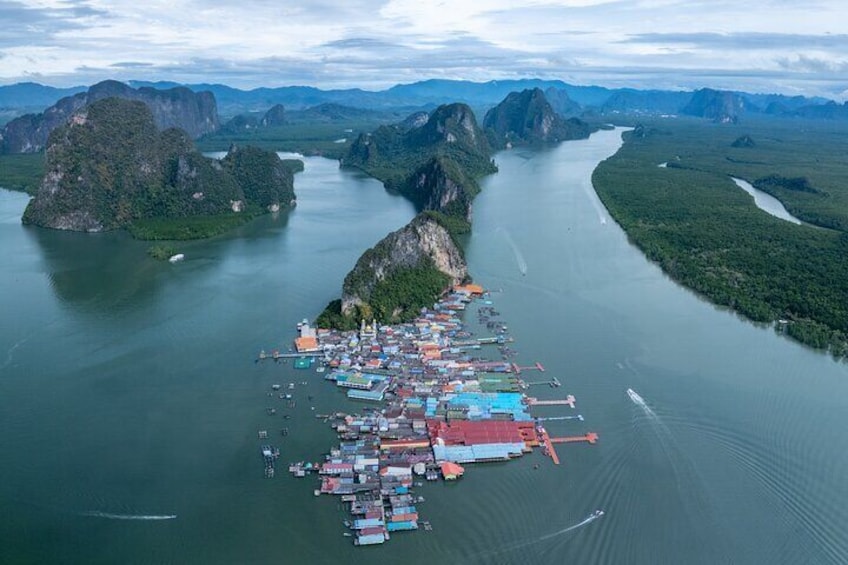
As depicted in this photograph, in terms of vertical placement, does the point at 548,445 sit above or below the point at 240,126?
below

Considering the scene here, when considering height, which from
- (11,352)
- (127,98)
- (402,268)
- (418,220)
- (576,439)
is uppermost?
(127,98)

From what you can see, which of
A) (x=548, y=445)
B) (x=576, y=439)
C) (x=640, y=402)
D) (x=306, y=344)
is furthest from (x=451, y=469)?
(x=306, y=344)

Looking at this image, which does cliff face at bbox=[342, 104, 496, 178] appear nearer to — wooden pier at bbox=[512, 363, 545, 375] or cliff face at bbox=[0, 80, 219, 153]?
cliff face at bbox=[0, 80, 219, 153]

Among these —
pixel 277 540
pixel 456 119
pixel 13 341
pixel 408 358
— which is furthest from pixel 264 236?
pixel 456 119

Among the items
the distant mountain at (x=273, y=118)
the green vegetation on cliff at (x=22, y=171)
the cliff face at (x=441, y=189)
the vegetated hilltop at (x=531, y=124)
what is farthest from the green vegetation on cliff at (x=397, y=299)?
the distant mountain at (x=273, y=118)

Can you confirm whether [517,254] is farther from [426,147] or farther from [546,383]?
[426,147]

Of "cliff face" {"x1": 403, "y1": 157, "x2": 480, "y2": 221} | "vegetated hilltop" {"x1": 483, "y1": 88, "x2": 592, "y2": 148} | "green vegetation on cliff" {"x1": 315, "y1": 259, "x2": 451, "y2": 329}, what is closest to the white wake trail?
"green vegetation on cliff" {"x1": 315, "y1": 259, "x2": 451, "y2": 329}

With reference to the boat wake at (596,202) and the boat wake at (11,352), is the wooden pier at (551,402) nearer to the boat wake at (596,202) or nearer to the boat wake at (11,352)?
the boat wake at (11,352)
